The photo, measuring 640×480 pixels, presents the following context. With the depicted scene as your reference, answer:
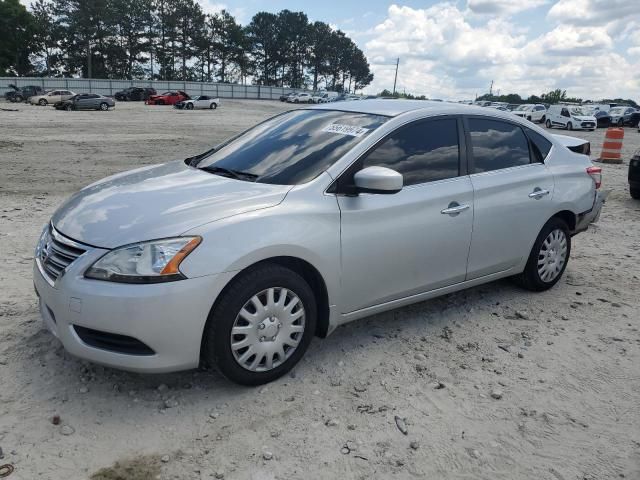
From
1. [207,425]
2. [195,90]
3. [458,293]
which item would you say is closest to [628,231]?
[458,293]

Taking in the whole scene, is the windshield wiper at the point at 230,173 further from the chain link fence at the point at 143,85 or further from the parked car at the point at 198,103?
the chain link fence at the point at 143,85

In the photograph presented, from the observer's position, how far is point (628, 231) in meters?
7.46

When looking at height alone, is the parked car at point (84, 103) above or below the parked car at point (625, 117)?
below

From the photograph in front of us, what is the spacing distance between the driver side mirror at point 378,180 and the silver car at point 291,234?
0.04 ft

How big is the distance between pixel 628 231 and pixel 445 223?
488 cm

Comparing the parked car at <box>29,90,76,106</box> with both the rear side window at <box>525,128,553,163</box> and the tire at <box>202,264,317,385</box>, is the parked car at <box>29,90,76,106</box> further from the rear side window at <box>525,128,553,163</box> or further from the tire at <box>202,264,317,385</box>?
the tire at <box>202,264,317,385</box>

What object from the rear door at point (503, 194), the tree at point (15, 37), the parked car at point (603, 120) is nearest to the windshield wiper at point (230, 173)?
the rear door at point (503, 194)

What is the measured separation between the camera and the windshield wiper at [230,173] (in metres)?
3.62

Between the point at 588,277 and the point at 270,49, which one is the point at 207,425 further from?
the point at 270,49

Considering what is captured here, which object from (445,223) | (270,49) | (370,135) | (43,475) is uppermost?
(270,49)

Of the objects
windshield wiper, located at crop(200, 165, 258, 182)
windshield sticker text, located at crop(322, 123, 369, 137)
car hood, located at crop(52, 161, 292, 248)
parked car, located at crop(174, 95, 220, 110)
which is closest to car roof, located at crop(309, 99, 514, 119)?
windshield sticker text, located at crop(322, 123, 369, 137)

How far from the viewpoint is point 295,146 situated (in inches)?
151

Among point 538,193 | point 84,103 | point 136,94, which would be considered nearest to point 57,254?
point 538,193

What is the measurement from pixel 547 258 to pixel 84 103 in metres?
38.2
